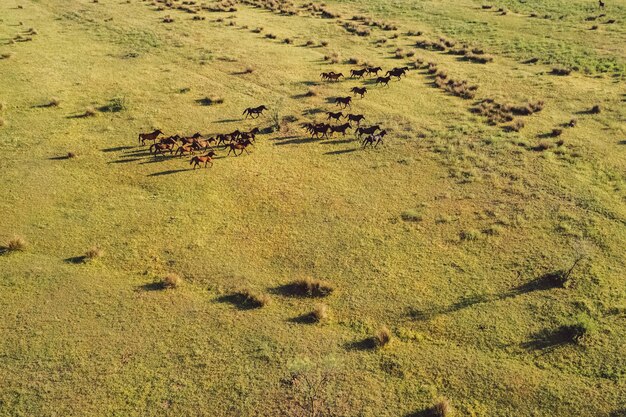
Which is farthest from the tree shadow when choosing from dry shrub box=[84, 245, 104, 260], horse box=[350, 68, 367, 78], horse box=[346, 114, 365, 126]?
horse box=[350, 68, 367, 78]

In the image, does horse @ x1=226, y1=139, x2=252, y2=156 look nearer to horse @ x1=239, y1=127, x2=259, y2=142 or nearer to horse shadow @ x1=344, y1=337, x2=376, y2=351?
horse @ x1=239, y1=127, x2=259, y2=142

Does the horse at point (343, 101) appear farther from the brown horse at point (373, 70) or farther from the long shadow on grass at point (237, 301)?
the long shadow on grass at point (237, 301)

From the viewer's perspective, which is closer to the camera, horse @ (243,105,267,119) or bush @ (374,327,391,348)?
bush @ (374,327,391,348)

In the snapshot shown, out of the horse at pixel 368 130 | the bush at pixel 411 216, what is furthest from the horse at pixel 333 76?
the bush at pixel 411 216

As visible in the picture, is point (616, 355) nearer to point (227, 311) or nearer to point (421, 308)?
point (421, 308)

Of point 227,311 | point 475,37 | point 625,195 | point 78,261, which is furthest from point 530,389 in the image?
point 475,37

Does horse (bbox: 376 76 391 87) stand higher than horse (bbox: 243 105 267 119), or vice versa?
horse (bbox: 376 76 391 87)
